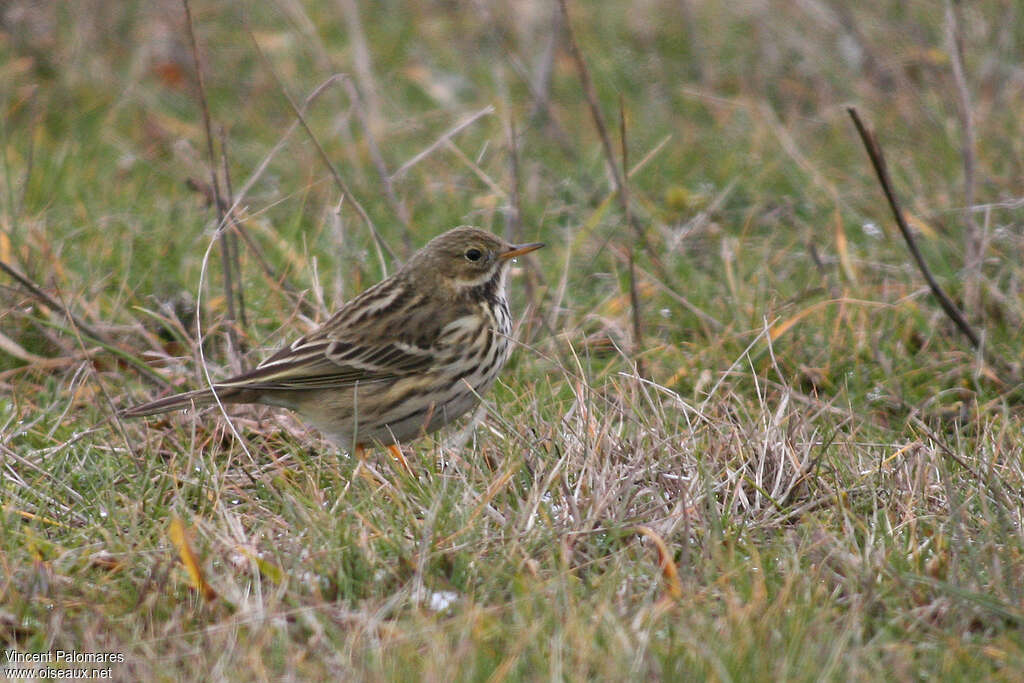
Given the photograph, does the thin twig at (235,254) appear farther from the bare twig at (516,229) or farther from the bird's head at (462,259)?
the bare twig at (516,229)

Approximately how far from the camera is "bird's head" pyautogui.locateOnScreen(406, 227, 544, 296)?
5.84 metres

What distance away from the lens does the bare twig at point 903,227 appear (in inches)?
223

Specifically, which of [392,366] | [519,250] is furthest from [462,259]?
[392,366]

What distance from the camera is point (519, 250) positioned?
5887mm

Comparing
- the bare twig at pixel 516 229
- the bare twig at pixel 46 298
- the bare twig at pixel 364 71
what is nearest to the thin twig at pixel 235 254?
the bare twig at pixel 46 298

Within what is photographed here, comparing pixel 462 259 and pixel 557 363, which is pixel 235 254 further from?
pixel 557 363

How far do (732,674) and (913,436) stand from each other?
2330 millimetres

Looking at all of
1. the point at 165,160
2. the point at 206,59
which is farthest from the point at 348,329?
the point at 206,59

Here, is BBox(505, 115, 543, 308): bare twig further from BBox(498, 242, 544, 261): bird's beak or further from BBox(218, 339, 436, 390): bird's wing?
BBox(218, 339, 436, 390): bird's wing

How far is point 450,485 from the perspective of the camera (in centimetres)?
482

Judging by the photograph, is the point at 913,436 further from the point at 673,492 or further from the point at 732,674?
the point at 732,674

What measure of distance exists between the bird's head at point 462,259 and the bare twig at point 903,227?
142 cm

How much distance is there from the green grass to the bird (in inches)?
6.4

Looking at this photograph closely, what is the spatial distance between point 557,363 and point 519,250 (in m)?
0.76
